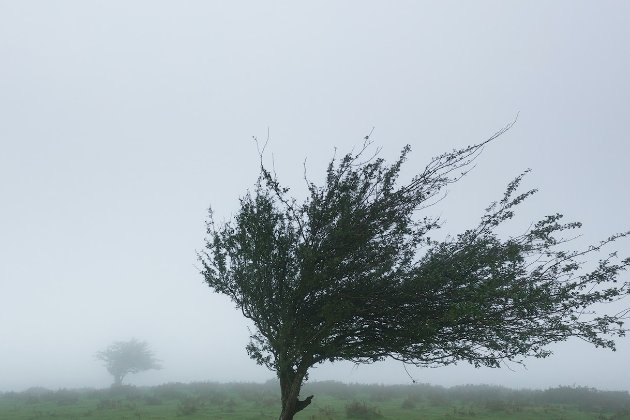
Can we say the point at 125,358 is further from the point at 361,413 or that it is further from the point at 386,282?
the point at 386,282

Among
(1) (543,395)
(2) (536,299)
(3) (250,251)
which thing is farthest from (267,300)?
(1) (543,395)

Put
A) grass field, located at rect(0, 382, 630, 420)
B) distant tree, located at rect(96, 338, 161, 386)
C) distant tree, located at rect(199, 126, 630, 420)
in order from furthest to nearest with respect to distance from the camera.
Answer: distant tree, located at rect(96, 338, 161, 386), grass field, located at rect(0, 382, 630, 420), distant tree, located at rect(199, 126, 630, 420)

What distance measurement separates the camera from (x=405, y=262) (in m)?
12.5

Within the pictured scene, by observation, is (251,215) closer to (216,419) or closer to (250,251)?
(250,251)

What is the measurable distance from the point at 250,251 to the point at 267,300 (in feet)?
4.99

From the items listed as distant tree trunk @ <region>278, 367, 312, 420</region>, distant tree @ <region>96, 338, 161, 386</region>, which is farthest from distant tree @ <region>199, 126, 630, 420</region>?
distant tree @ <region>96, 338, 161, 386</region>

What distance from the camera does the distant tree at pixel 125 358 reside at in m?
108

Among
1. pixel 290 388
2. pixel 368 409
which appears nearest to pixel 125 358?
pixel 368 409

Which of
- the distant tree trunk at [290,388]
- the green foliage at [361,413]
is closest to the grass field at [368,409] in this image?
the green foliage at [361,413]

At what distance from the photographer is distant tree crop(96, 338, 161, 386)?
108188 mm

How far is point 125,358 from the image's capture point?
355 feet

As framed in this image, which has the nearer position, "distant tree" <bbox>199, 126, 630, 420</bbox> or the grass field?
"distant tree" <bbox>199, 126, 630, 420</bbox>

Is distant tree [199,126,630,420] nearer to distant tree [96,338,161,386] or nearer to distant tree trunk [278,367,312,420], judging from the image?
distant tree trunk [278,367,312,420]

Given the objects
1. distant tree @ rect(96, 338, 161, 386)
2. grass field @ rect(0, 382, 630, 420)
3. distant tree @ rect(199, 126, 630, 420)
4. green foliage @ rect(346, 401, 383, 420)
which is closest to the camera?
distant tree @ rect(199, 126, 630, 420)
